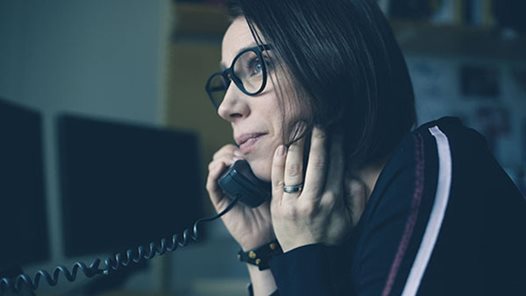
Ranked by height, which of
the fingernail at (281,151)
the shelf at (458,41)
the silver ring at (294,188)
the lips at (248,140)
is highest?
the shelf at (458,41)

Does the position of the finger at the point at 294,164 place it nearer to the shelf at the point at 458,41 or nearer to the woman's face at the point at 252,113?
the woman's face at the point at 252,113

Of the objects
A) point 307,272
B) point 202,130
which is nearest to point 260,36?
point 307,272

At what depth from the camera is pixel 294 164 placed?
2.87ft

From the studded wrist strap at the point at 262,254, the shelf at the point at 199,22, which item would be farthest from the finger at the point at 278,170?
the shelf at the point at 199,22

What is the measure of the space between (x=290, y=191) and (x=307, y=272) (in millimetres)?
151

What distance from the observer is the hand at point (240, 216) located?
3.65 ft

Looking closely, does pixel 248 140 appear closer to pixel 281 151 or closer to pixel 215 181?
pixel 281 151

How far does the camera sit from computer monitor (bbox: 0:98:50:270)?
101 centimetres

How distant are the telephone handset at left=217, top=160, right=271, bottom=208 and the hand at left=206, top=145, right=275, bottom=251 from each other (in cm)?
6

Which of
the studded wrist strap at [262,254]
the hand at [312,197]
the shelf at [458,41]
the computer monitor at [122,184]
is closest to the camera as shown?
the hand at [312,197]

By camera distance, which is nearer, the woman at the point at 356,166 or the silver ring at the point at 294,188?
the woman at the point at 356,166

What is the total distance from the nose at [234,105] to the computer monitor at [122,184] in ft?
1.61

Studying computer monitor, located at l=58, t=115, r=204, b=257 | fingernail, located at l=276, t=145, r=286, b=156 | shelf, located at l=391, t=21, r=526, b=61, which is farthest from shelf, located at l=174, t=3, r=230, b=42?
fingernail, located at l=276, t=145, r=286, b=156

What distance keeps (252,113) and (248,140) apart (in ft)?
0.17
